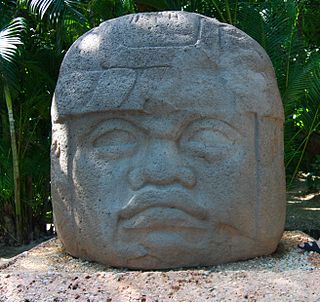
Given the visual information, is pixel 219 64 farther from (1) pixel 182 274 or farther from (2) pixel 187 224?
(1) pixel 182 274

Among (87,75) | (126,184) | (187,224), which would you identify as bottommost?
(187,224)

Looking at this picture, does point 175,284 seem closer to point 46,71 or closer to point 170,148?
point 170,148

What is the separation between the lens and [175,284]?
2.98m

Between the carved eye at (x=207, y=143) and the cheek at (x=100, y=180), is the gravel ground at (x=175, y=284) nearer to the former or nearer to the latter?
the cheek at (x=100, y=180)

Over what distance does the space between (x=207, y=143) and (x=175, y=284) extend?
2.96ft

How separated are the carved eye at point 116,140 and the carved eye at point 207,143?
313mm

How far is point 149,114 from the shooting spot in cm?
350

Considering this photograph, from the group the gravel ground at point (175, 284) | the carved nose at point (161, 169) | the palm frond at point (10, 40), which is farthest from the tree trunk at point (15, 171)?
the carved nose at point (161, 169)

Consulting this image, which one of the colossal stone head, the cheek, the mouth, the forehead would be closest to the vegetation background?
the forehead

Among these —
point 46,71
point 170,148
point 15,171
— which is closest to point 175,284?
point 170,148

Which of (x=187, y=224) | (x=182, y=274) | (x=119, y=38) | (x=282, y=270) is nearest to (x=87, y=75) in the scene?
(x=119, y=38)

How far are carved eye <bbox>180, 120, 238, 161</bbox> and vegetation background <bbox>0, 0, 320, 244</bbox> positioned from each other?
8.26ft

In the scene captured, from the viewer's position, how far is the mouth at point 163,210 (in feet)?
11.1

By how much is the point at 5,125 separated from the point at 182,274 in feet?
14.1
